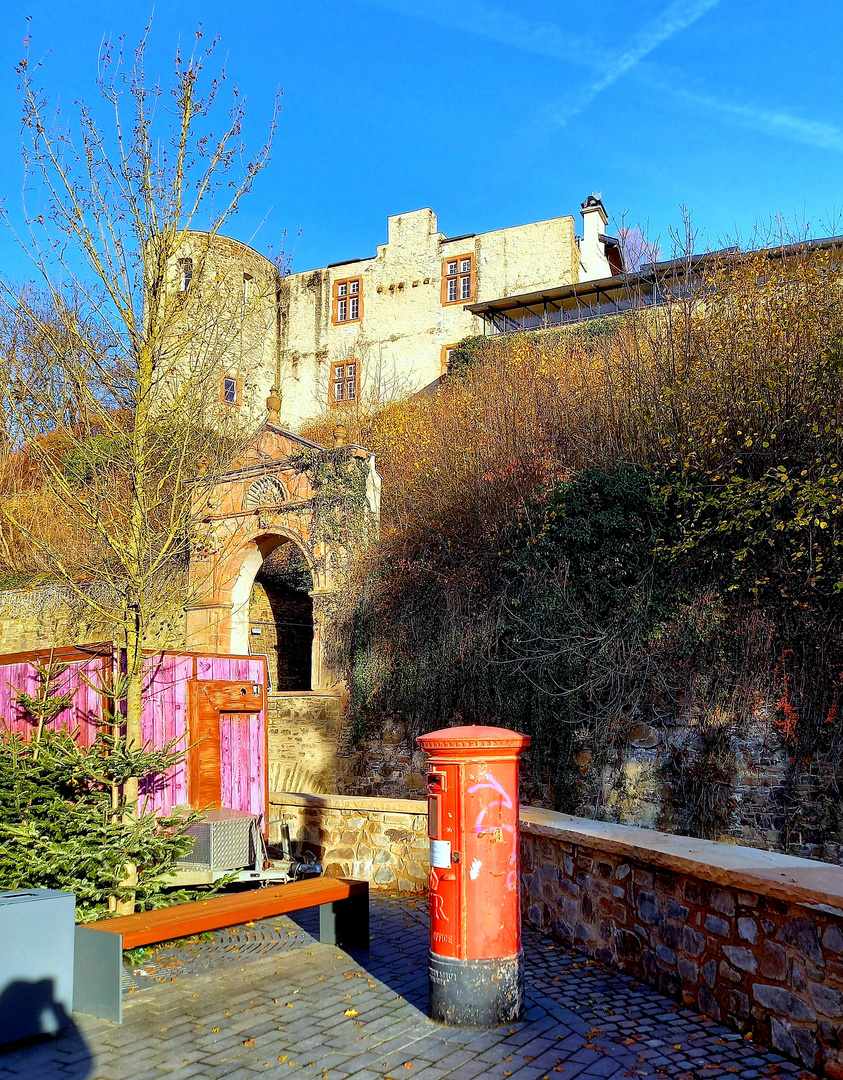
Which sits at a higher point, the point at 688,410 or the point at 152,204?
the point at 152,204

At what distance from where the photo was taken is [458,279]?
98.5 ft

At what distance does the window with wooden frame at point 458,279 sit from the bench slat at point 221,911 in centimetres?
2592

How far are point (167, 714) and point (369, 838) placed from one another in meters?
2.94

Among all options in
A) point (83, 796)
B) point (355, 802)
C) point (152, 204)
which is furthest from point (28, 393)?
point (355, 802)

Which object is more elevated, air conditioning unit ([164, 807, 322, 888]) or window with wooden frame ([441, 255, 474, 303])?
window with wooden frame ([441, 255, 474, 303])

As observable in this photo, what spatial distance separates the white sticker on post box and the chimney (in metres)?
27.6

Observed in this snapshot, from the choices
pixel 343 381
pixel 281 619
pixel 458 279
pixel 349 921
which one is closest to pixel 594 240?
pixel 458 279

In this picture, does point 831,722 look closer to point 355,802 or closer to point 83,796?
point 355,802

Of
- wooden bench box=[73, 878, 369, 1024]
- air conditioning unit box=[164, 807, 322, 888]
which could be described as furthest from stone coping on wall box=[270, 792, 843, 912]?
air conditioning unit box=[164, 807, 322, 888]

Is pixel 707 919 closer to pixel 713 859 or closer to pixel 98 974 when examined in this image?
pixel 713 859

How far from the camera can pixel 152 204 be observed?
804 cm

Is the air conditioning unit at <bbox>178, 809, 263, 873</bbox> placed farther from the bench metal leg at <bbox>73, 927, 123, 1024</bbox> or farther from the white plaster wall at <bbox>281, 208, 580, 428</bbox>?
the white plaster wall at <bbox>281, 208, 580, 428</bbox>

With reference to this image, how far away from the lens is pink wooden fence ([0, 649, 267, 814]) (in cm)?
908

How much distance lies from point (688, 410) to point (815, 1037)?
28.3ft
